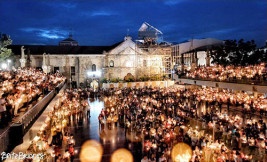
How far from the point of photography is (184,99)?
36.6 meters

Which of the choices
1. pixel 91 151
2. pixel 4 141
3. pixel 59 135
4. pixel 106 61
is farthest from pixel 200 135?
pixel 106 61

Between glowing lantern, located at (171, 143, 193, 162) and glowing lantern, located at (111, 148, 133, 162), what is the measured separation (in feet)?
8.18

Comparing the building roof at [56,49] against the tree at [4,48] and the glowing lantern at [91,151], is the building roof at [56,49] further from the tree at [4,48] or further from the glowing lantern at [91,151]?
the glowing lantern at [91,151]

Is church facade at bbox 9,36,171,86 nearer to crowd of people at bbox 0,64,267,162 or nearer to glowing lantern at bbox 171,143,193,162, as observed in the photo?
crowd of people at bbox 0,64,267,162

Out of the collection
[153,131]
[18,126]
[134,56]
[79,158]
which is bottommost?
[79,158]

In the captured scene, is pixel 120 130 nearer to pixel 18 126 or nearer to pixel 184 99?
pixel 184 99

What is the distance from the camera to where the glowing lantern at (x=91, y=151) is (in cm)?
1798

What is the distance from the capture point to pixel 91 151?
19641 millimetres

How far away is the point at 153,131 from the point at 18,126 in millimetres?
10811

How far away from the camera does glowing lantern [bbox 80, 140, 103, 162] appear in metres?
18.0

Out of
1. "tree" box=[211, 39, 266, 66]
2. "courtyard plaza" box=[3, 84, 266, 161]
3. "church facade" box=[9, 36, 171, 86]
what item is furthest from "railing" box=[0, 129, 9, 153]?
"church facade" box=[9, 36, 171, 86]

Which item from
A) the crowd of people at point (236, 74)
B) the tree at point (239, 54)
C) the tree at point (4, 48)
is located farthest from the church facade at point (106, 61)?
the crowd of people at point (236, 74)

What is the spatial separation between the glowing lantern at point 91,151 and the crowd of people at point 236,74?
613 inches

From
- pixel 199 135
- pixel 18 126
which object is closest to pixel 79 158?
pixel 199 135
